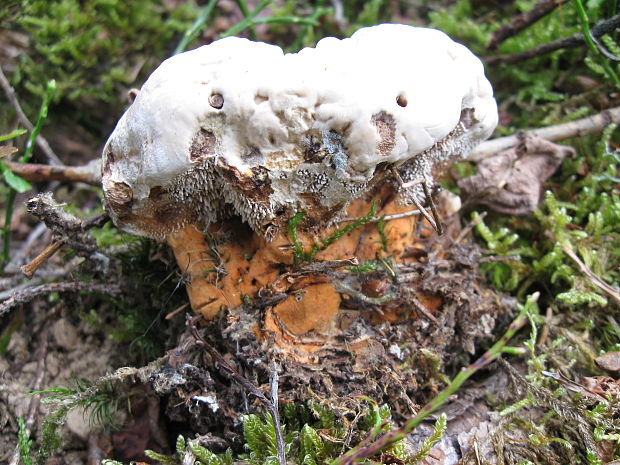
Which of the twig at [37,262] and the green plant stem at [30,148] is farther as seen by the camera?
the green plant stem at [30,148]

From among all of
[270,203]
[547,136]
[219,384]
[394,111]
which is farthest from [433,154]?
[219,384]

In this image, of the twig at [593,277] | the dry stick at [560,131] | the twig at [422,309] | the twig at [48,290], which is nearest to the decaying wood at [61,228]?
the twig at [48,290]

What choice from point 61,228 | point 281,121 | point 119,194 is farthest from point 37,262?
point 281,121

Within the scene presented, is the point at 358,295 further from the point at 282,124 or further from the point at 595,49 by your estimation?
the point at 595,49

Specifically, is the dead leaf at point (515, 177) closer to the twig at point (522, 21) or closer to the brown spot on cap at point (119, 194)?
the twig at point (522, 21)

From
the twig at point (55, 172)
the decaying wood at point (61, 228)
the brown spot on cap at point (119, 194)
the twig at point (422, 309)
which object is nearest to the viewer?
the brown spot on cap at point (119, 194)

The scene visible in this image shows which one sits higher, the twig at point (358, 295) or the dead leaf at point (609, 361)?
the twig at point (358, 295)

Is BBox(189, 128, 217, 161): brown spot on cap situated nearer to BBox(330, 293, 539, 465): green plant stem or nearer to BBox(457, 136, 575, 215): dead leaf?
BBox(330, 293, 539, 465): green plant stem
